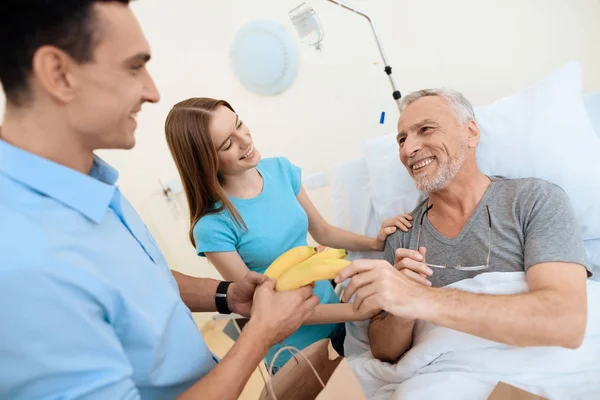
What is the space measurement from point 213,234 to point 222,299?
220mm

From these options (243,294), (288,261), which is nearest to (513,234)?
(288,261)

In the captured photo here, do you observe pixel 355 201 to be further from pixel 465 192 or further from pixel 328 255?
pixel 328 255

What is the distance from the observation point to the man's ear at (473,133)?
1.30 meters

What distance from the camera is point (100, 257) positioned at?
58 centimetres

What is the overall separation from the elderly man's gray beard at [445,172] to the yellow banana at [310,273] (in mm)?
532

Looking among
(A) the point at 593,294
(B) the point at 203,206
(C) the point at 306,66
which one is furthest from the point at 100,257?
(C) the point at 306,66

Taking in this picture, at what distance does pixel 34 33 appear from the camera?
19.6 inches

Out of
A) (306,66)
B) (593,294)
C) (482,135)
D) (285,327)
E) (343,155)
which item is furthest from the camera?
(343,155)

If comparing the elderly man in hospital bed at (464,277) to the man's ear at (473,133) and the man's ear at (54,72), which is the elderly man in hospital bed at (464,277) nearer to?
the man's ear at (473,133)

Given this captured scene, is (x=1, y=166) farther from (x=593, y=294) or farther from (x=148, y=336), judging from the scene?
(x=593, y=294)

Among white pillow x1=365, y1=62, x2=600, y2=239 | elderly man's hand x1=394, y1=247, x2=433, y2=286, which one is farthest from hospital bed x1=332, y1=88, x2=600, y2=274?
elderly man's hand x1=394, y1=247, x2=433, y2=286

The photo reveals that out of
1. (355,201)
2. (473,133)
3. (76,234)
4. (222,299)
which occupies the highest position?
(76,234)

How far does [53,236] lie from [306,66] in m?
1.94

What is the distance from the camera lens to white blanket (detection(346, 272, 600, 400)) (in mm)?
908
